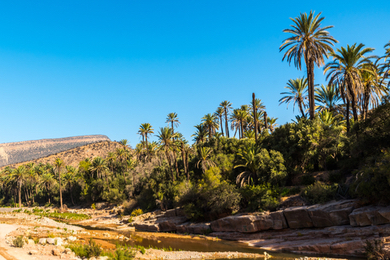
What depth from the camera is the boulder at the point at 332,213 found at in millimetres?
22422

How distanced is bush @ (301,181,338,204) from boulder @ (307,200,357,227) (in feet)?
2.86

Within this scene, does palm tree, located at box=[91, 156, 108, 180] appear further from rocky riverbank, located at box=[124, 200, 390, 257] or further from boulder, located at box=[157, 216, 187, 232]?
rocky riverbank, located at box=[124, 200, 390, 257]

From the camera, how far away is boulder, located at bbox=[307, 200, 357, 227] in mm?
22422

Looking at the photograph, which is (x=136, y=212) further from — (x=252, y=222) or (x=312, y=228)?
(x=312, y=228)

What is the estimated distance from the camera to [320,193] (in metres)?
25.3

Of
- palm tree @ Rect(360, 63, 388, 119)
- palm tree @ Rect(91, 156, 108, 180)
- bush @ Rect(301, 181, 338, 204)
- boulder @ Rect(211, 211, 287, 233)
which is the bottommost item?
boulder @ Rect(211, 211, 287, 233)

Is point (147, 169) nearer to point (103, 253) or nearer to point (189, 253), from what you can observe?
point (189, 253)

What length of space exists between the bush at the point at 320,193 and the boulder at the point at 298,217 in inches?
53.4

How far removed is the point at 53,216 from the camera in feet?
177

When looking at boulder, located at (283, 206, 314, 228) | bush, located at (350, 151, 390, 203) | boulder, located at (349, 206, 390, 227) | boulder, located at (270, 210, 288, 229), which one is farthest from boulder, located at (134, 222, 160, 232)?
bush, located at (350, 151, 390, 203)

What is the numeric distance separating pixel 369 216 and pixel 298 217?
637cm

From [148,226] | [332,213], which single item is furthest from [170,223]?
[332,213]

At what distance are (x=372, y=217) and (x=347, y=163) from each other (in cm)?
891

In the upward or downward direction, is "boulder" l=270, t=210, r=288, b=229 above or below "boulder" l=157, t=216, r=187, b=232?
above
